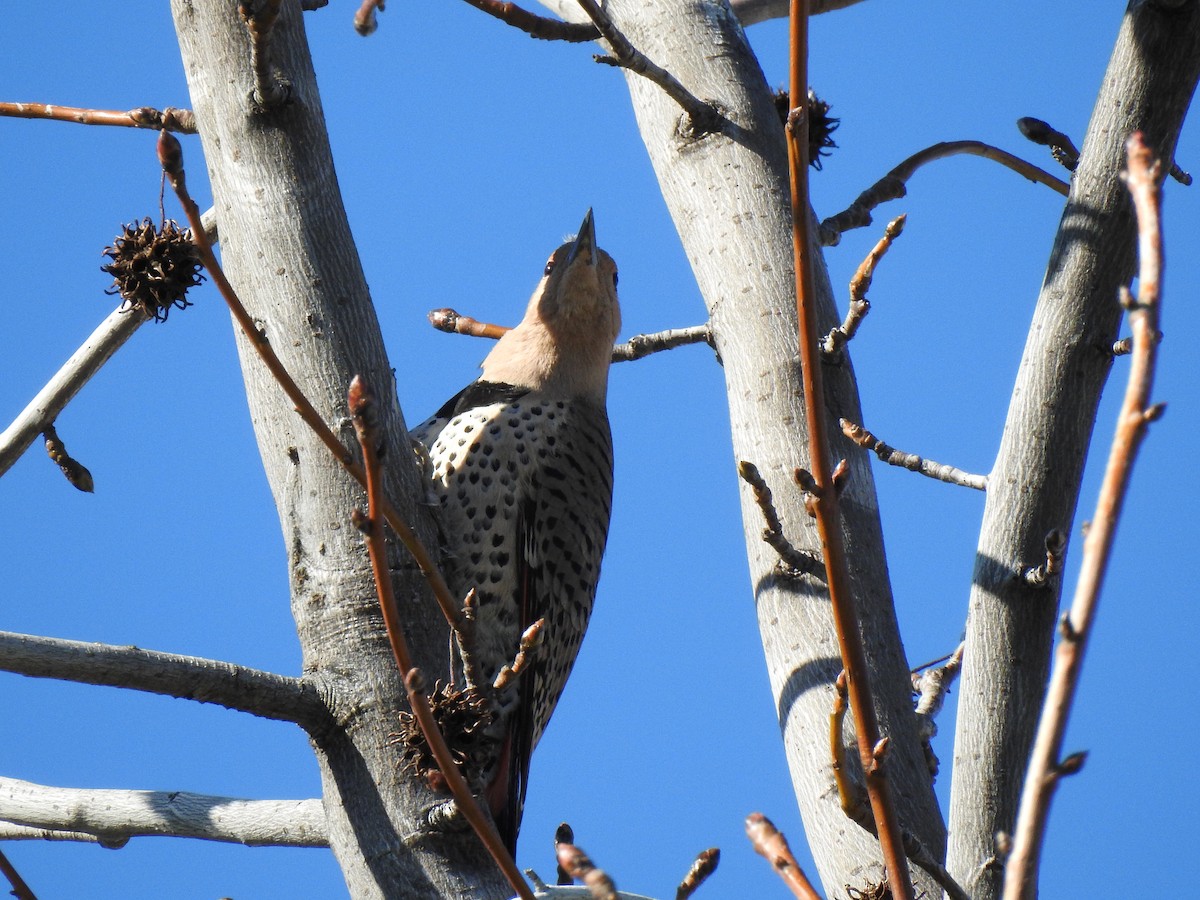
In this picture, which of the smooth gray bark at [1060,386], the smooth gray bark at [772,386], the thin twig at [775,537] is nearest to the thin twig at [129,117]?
the smooth gray bark at [772,386]

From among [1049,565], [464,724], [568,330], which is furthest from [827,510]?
[568,330]

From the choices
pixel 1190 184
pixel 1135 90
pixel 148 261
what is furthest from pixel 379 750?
pixel 1190 184

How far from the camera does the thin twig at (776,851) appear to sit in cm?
134

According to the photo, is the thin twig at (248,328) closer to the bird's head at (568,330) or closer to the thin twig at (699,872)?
the thin twig at (699,872)

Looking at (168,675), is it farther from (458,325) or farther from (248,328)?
(458,325)

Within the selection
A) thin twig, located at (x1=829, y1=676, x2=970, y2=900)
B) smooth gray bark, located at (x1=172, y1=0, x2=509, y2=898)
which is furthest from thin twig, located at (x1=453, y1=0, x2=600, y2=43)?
thin twig, located at (x1=829, y1=676, x2=970, y2=900)

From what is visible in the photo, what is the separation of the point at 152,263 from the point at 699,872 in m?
1.63

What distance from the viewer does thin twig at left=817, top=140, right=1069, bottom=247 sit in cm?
352

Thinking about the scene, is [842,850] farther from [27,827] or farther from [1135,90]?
[27,827]

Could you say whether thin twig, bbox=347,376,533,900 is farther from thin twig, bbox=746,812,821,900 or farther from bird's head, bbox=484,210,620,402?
bird's head, bbox=484,210,620,402

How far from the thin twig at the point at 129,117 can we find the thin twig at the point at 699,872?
2035 millimetres

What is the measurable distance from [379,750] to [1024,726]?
3.93ft

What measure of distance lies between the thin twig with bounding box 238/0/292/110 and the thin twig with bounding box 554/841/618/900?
1608 mm

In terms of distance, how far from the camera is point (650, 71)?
116 inches
